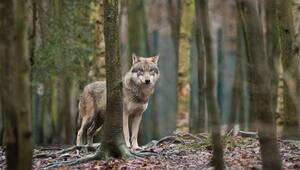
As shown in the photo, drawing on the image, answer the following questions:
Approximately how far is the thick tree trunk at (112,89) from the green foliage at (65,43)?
878 cm

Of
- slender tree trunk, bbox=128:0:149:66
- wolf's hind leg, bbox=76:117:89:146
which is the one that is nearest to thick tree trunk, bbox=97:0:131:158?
wolf's hind leg, bbox=76:117:89:146

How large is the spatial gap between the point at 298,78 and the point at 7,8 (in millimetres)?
5263

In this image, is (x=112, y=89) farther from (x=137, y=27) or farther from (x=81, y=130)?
(x=137, y=27)

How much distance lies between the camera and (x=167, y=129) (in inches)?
1275

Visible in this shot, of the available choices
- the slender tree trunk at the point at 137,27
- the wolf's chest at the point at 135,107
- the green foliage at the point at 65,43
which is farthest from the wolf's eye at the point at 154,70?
the slender tree trunk at the point at 137,27

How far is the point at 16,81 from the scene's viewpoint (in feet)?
22.3

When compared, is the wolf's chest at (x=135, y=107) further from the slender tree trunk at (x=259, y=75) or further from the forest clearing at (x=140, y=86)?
the slender tree trunk at (x=259, y=75)

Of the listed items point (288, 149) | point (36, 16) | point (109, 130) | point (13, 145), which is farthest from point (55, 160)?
point (36, 16)

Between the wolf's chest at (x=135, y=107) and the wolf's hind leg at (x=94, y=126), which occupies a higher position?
the wolf's chest at (x=135, y=107)

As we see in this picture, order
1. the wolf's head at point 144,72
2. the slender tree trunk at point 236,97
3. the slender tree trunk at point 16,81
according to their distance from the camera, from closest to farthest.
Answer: the slender tree trunk at point 16,81
the wolf's head at point 144,72
the slender tree trunk at point 236,97

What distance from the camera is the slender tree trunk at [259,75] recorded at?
277 inches

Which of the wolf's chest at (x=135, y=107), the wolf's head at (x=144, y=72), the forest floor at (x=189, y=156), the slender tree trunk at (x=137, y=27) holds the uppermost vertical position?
the slender tree trunk at (x=137, y=27)

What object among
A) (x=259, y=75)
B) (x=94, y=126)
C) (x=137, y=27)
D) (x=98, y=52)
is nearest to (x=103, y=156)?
(x=94, y=126)

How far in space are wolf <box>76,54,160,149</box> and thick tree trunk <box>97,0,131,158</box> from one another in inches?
105
